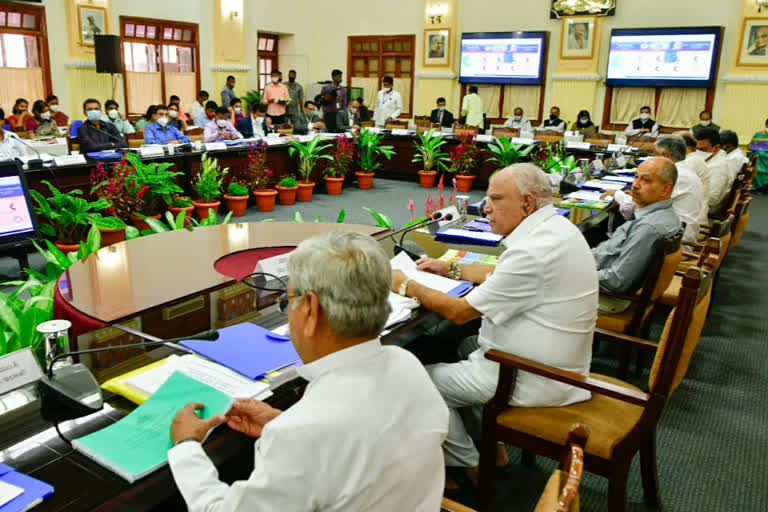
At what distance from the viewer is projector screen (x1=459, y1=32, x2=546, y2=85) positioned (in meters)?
11.1

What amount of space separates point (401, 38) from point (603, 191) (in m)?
9.00

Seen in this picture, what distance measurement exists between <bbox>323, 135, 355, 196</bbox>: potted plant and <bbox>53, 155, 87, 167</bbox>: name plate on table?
125 inches

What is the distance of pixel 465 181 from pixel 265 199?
293 centimetres

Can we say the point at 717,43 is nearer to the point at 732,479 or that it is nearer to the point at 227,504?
the point at 732,479

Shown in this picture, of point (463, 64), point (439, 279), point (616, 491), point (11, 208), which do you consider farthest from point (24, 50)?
point (616, 491)

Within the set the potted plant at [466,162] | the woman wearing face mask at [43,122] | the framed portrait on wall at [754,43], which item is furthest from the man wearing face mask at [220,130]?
the framed portrait on wall at [754,43]

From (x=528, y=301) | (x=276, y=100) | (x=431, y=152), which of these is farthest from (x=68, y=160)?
(x=276, y=100)

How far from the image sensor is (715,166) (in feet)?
16.0

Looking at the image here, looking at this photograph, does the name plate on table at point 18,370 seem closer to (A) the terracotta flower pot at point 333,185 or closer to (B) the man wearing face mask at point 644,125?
(A) the terracotta flower pot at point 333,185

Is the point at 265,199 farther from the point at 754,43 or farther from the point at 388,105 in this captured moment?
the point at 754,43

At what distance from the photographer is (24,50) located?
28.6 feet

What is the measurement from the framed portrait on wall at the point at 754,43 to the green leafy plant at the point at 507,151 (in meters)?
4.50

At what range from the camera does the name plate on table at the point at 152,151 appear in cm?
571

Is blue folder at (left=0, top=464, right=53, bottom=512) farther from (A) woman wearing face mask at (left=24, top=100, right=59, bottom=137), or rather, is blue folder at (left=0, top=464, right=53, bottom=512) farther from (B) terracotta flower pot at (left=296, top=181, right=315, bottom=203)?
(A) woman wearing face mask at (left=24, top=100, right=59, bottom=137)
